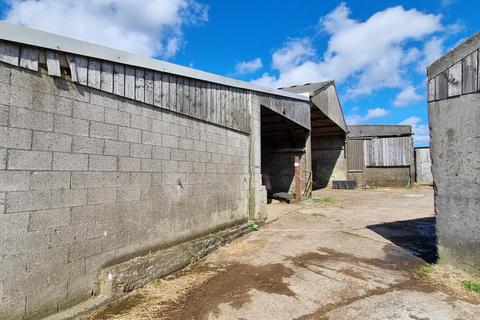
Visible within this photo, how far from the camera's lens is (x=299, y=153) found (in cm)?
1405

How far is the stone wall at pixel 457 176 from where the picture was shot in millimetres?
4098

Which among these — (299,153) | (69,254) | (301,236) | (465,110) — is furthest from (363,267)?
(299,153)

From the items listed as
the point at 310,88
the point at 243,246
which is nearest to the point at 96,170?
the point at 243,246

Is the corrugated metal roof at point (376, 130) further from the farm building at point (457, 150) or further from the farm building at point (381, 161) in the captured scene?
the farm building at point (457, 150)

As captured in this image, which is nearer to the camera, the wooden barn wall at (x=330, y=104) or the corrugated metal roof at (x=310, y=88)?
the corrugated metal roof at (x=310, y=88)

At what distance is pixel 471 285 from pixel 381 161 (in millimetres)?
19147

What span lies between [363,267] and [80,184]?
4.52 m

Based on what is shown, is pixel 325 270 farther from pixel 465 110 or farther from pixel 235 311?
pixel 465 110

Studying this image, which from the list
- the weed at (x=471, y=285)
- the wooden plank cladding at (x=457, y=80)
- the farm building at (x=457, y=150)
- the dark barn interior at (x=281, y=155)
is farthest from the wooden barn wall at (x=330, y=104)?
the weed at (x=471, y=285)

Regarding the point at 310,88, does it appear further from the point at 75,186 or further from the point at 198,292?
the point at 75,186

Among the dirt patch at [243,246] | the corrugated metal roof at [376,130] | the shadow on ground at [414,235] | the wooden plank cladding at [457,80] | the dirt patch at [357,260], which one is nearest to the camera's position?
the wooden plank cladding at [457,80]

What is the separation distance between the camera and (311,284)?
4137 mm

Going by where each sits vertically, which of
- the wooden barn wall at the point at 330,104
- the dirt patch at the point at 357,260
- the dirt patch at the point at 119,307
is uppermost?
the wooden barn wall at the point at 330,104

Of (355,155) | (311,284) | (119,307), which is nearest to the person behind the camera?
(119,307)
